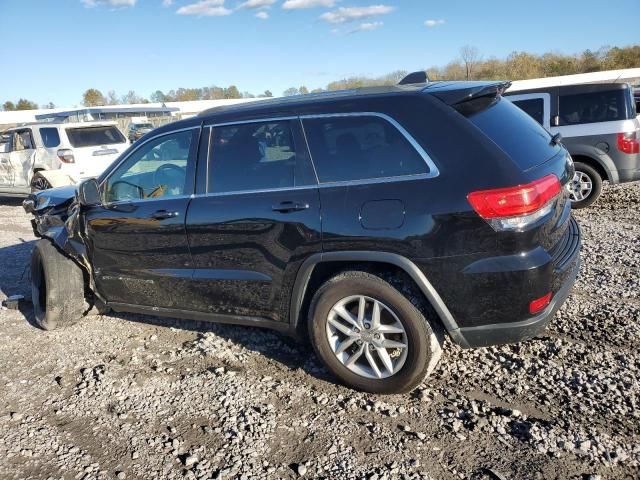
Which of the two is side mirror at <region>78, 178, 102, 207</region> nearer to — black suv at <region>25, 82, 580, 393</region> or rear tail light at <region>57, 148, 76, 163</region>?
black suv at <region>25, 82, 580, 393</region>

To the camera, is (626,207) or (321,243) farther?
(626,207)

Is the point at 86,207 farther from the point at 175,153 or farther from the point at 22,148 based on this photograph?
the point at 22,148

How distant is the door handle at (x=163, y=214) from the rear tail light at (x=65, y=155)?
8.27 metres

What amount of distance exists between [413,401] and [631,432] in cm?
115

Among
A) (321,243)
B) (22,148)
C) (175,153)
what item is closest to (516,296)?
(321,243)

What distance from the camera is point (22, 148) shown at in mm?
11375

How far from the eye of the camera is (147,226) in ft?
12.6

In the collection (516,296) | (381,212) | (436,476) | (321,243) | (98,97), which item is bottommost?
(436,476)

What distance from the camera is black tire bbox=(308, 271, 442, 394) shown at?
2.96 metres

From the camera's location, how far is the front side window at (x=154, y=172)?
12.3 ft

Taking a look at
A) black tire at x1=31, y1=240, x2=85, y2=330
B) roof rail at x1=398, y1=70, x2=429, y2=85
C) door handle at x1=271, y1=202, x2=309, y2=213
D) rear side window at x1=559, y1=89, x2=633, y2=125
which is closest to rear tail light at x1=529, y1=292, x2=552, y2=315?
door handle at x1=271, y1=202, x2=309, y2=213

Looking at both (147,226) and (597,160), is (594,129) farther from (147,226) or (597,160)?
(147,226)

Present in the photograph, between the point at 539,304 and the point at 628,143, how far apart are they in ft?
20.2

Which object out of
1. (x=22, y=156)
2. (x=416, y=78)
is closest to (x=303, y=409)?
(x=416, y=78)
